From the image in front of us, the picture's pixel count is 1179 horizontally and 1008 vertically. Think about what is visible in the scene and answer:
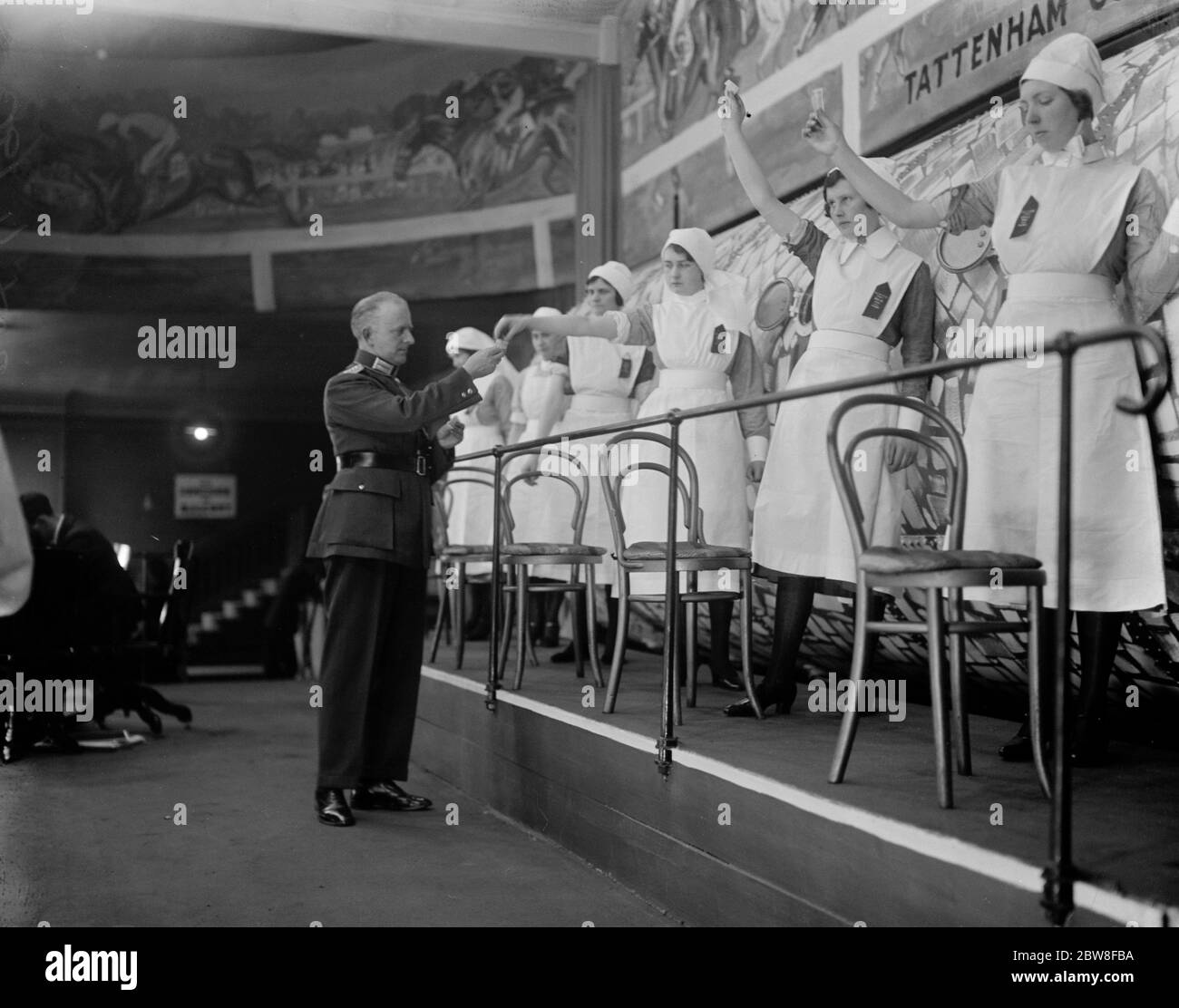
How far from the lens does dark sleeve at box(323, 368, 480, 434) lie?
372cm

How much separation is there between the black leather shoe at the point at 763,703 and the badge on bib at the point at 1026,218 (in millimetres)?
1418

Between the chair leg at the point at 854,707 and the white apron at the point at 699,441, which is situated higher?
the white apron at the point at 699,441

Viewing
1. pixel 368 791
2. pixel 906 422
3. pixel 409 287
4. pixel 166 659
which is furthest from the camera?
pixel 409 287

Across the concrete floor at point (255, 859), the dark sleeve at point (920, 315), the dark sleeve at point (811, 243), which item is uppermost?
the dark sleeve at point (811, 243)

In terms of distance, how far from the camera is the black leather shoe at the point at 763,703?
11.7 feet

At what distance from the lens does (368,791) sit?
4.05 meters

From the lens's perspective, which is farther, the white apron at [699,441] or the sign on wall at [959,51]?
the white apron at [699,441]

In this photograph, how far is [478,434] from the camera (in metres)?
6.66

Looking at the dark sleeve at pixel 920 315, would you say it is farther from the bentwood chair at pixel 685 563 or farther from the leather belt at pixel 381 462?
the leather belt at pixel 381 462

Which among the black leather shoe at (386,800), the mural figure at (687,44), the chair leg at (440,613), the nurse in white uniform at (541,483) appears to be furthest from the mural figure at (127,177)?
the black leather shoe at (386,800)

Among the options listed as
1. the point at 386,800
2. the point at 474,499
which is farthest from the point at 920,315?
the point at 474,499

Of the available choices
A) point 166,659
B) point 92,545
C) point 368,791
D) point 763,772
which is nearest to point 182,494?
point 166,659
